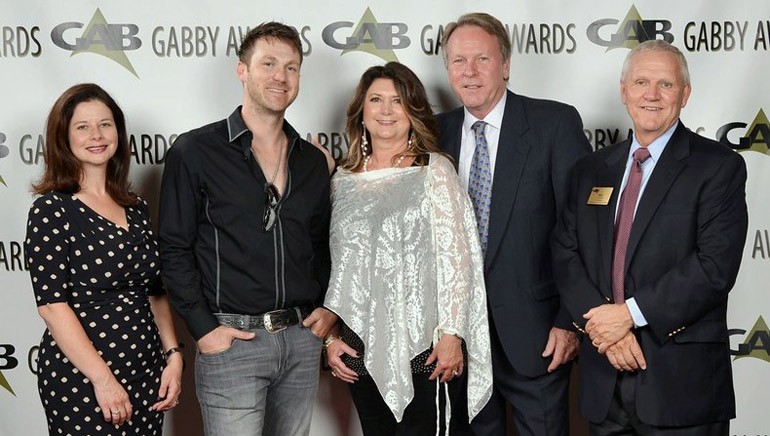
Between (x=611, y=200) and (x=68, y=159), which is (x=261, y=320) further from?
(x=611, y=200)

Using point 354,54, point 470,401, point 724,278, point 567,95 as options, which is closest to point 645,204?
point 724,278

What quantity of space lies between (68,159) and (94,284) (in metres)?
0.35

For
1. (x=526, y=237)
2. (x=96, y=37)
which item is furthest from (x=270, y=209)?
(x=96, y=37)

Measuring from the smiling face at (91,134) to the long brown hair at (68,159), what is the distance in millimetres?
14

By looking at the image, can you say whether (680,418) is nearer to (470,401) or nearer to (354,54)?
(470,401)

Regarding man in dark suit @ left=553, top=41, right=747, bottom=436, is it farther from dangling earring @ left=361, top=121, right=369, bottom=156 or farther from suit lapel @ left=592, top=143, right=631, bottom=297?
dangling earring @ left=361, top=121, right=369, bottom=156

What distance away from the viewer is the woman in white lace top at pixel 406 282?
2428 mm

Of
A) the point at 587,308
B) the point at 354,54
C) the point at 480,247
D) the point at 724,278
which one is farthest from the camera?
the point at 354,54

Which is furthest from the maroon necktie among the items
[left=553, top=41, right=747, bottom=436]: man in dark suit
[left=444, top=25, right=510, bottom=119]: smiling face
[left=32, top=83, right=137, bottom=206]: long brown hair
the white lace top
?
[left=32, top=83, right=137, bottom=206]: long brown hair

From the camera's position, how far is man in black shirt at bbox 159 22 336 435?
2.38 meters

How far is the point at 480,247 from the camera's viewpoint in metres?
2.51

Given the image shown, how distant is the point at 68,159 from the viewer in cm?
231

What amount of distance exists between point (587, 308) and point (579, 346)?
0.78 feet

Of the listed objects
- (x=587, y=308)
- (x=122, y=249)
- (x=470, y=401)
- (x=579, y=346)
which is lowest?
(x=470, y=401)
